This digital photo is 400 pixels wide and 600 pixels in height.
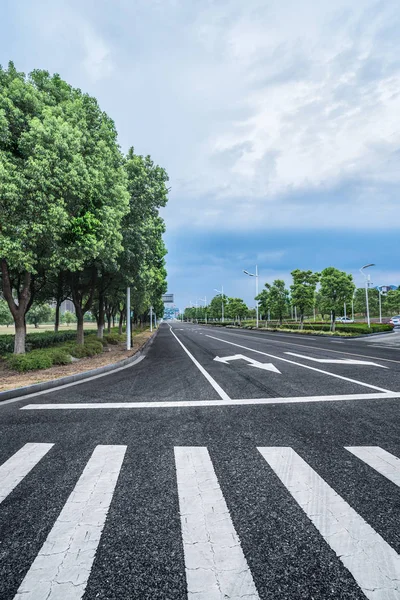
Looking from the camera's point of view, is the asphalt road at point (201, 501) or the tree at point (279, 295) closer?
the asphalt road at point (201, 501)

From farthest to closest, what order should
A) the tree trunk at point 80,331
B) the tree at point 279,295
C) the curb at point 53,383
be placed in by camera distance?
the tree at point 279,295 < the tree trunk at point 80,331 < the curb at point 53,383

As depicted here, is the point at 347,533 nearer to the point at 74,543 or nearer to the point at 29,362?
the point at 74,543

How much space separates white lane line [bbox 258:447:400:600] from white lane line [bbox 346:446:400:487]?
28.4 inches

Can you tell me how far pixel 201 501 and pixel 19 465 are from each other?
7.42 ft

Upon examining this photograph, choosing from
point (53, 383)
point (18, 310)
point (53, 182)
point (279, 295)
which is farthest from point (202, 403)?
point (279, 295)

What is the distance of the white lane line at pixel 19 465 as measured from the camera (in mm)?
3023

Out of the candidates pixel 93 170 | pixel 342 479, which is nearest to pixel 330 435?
pixel 342 479

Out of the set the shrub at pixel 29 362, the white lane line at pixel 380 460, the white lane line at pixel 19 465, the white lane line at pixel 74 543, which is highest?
the shrub at pixel 29 362

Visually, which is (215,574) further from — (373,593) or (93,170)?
(93,170)

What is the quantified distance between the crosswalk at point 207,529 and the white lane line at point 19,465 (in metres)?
0.01

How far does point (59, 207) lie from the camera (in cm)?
949

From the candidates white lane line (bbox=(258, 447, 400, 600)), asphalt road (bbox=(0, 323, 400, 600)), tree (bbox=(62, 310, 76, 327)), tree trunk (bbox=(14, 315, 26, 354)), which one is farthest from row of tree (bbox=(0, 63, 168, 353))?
tree (bbox=(62, 310, 76, 327))

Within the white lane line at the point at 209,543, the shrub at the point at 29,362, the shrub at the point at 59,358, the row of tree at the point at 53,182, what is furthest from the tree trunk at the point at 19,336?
the white lane line at the point at 209,543

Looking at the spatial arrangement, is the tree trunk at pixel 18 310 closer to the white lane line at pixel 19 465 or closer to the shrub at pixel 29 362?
→ the shrub at pixel 29 362
